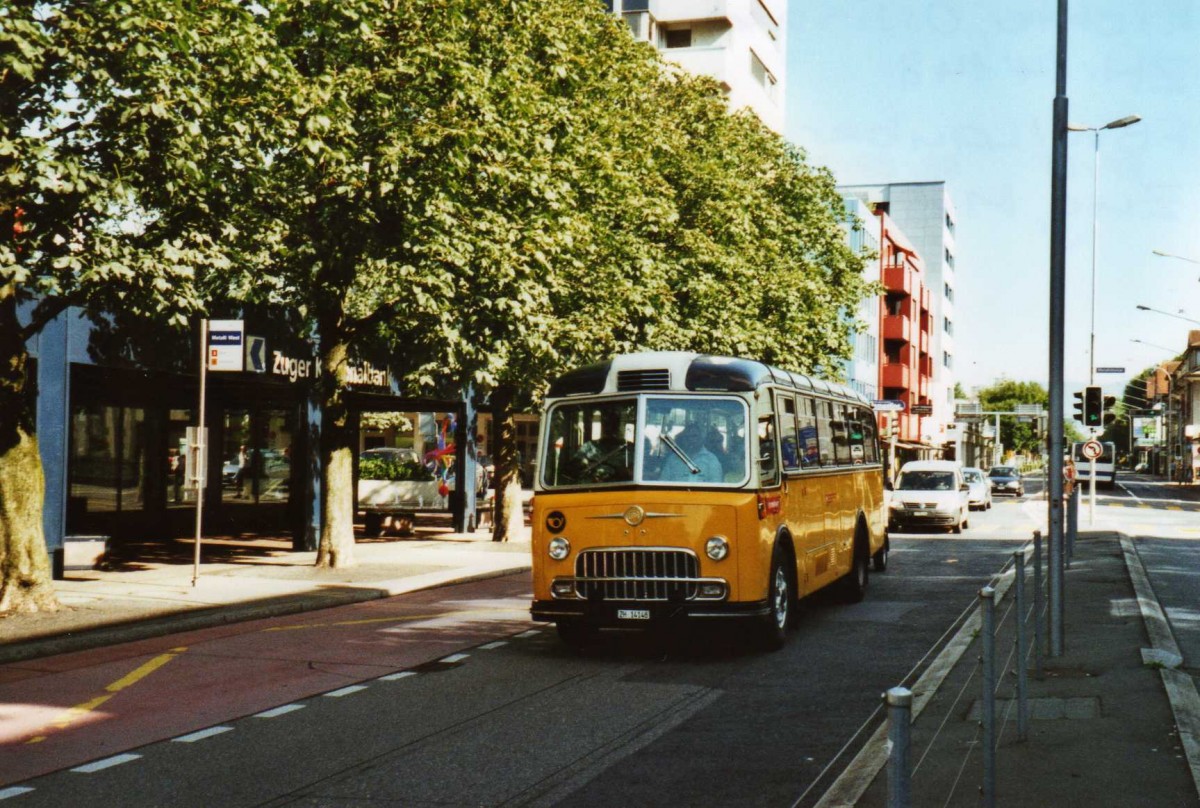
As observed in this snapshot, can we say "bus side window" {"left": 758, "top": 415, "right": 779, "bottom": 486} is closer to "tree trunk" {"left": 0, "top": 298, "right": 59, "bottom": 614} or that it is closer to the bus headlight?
the bus headlight

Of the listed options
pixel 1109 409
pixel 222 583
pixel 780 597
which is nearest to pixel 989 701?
pixel 780 597

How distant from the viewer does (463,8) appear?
17.7 meters

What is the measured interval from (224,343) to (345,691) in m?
7.62

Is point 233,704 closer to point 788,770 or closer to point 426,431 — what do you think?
point 788,770

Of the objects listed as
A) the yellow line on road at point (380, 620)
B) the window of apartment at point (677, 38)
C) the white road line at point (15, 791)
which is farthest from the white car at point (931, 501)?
the window of apartment at point (677, 38)

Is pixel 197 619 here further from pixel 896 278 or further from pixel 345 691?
pixel 896 278

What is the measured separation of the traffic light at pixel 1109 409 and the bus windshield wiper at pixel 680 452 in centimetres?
1690

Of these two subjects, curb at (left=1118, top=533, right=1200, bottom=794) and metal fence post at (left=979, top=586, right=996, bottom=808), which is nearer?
metal fence post at (left=979, top=586, right=996, bottom=808)

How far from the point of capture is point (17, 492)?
13.6 m

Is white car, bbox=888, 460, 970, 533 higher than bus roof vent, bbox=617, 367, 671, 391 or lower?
lower

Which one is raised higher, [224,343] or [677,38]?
[677,38]

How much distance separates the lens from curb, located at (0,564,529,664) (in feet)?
39.1

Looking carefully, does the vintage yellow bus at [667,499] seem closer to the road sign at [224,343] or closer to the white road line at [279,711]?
the white road line at [279,711]

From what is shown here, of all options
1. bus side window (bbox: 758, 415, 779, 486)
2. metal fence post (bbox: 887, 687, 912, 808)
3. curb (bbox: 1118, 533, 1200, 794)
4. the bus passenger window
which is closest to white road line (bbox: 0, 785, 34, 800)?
metal fence post (bbox: 887, 687, 912, 808)
